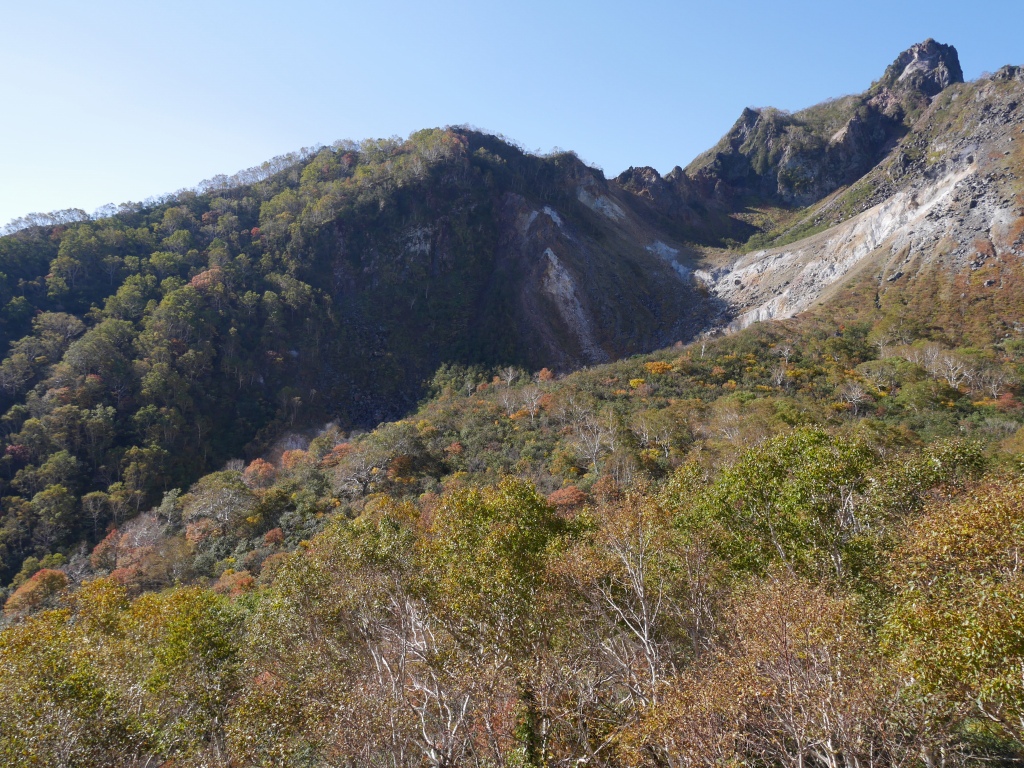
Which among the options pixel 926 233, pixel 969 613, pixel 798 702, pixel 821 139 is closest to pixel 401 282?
pixel 926 233

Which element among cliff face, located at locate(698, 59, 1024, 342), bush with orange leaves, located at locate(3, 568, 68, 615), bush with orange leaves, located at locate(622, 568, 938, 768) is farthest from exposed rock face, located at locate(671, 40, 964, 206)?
bush with orange leaves, located at locate(3, 568, 68, 615)

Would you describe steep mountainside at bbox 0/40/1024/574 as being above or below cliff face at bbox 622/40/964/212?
below

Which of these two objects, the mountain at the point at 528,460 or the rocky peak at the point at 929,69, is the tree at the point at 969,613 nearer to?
the mountain at the point at 528,460

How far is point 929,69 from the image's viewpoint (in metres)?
103

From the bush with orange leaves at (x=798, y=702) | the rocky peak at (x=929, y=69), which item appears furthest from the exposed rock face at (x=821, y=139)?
the bush with orange leaves at (x=798, y=702)

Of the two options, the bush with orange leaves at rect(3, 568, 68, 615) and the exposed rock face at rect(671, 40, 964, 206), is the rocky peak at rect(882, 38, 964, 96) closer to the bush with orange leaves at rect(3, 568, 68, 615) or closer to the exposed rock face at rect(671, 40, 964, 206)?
the exposed rock face at rect(671, 40, 964, 206)

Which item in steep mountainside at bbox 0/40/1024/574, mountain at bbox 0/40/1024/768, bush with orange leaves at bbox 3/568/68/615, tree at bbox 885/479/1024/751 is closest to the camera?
tree at bbox 885/479/1024/751

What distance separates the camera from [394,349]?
68125 mm

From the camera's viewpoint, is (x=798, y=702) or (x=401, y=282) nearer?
(x=798, y=702)

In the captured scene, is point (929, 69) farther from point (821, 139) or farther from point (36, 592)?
point (36, 592)

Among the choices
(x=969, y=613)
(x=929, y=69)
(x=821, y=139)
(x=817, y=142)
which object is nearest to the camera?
(x=969, y=613)

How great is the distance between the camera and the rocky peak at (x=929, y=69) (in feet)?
334

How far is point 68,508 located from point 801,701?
161ft

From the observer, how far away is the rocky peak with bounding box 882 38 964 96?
101750mm
